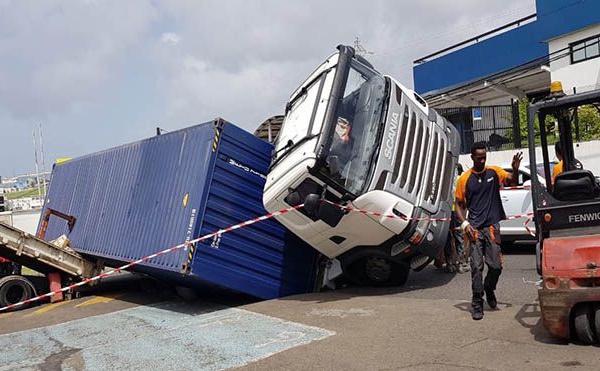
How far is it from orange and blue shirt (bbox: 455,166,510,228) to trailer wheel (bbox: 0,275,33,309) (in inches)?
329

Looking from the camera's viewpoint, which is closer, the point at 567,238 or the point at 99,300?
the point at 567,238

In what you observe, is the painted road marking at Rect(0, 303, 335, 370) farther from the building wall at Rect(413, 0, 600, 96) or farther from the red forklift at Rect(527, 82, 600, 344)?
the building wall at Rect(413, 0, 600, 96)

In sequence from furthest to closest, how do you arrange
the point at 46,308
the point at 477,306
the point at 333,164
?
the point at 46,308, the point at 333,164, the point at 477,306

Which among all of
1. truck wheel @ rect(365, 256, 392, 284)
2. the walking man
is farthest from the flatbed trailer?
the walking man

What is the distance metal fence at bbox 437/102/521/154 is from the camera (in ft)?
64.1

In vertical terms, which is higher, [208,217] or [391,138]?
[391,138]

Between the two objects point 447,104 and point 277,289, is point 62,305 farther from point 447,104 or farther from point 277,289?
point 447,104

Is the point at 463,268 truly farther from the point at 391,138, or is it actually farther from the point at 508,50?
the point at 508,50

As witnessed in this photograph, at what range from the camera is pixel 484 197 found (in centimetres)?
661

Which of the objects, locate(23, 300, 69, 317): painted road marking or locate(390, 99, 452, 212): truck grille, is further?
locate(23, 300, 69, 317): painted road marking

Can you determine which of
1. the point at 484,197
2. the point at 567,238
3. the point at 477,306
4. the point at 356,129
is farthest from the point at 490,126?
the point at 567,238

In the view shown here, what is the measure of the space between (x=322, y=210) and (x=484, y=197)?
6.64 feet

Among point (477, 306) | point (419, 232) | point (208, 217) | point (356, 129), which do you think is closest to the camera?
point (477, 306)

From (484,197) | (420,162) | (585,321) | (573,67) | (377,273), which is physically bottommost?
(585,321)
